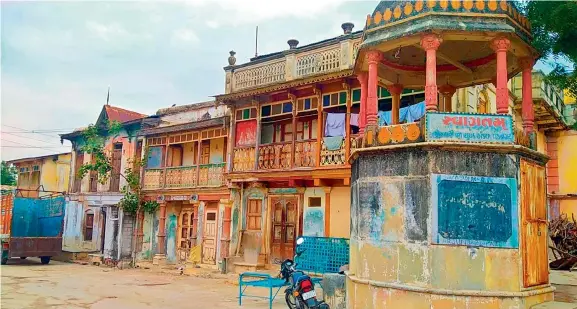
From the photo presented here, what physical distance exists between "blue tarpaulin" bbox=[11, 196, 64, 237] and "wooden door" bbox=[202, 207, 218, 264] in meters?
8.45

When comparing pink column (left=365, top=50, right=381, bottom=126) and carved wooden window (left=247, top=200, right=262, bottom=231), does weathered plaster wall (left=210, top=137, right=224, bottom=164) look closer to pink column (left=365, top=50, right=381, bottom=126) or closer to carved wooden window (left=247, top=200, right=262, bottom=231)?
carved wooden window (left=247, top=200, right=262, bottom=231)

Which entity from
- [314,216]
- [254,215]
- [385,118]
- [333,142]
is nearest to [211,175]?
[254,215]

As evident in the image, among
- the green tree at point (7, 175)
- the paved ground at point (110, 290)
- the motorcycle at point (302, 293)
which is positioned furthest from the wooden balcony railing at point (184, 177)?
the green tree at point (7, 175)

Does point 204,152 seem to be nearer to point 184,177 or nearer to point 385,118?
point 184,177

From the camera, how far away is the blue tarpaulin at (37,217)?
2306cm

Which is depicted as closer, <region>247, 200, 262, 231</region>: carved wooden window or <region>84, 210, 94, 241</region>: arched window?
<region>247, 200, 262, 231</region>: carved wooden window

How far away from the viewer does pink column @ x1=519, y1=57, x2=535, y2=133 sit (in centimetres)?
984

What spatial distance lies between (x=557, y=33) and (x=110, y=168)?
19.1 metres

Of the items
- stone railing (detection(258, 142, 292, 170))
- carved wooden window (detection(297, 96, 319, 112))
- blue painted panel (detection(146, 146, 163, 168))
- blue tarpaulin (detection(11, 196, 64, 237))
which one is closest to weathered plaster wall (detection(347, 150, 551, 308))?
carved wooden window (detection(297, 96, 319, 112))

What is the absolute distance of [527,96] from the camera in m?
10.1

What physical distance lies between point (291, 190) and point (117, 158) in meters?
10.9

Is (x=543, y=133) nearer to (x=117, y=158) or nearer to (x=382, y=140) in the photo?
(x=382, y=140)

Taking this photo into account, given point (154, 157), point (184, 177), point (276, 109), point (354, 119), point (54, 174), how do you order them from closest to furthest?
point (354, 119)
point (276, 109)
point (184, 177)
point (154, 157)
point (54, 174)

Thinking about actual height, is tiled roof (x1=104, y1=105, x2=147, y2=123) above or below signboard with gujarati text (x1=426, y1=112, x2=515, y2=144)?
above
